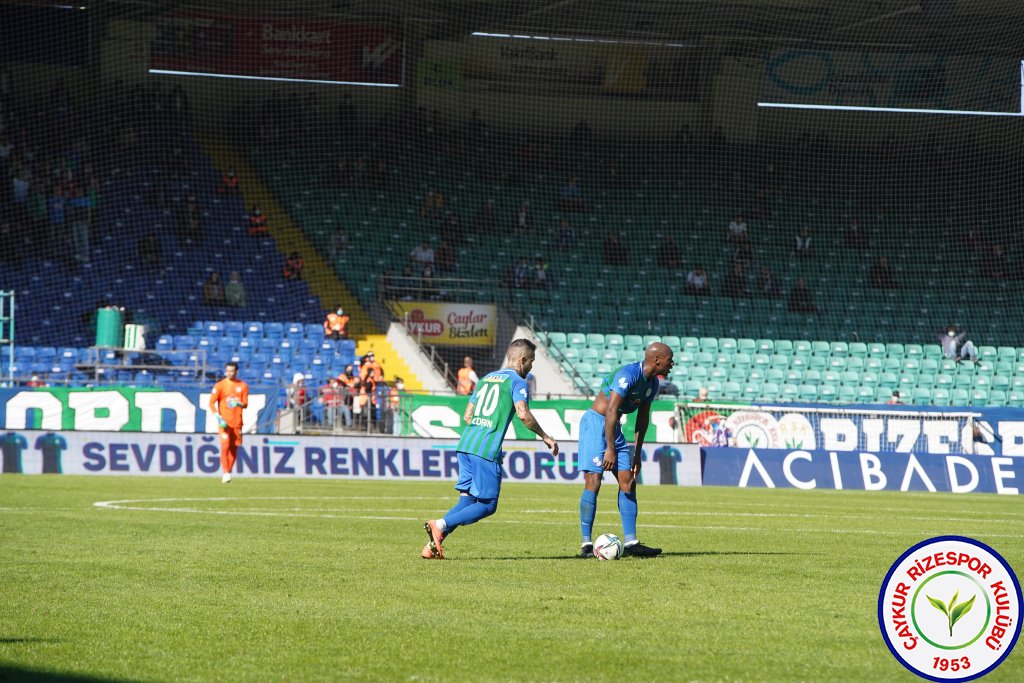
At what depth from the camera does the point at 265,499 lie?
1955 centimetres

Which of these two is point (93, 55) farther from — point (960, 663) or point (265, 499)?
point (960, 663)

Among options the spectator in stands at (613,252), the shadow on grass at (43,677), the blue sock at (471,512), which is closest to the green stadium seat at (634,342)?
the spectator in stands at (613,252)

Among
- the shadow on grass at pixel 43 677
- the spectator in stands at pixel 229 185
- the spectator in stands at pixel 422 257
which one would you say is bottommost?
the shadow on grass at pixel 43 677

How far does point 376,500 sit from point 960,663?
50.9 ft

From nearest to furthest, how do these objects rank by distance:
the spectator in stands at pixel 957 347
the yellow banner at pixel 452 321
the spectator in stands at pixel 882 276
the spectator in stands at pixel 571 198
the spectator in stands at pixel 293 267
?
the yellow banner at pixel 452 321, the spectator in stands at pixel 957 347, the spectator in stands at pixel 293 267, the spectator in stands at pixel 882 276, the spectator in stands at pixel 571 198

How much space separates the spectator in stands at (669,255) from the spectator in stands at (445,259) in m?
6.00

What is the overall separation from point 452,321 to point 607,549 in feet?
82.6

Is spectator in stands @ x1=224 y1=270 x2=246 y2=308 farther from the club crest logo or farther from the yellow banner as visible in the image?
the club crest logo

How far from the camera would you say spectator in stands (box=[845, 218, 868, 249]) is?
135ft

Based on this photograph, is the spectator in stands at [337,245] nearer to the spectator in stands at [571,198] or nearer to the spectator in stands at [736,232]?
the spectator in stands at [571,198]

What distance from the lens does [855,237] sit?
1623 inches

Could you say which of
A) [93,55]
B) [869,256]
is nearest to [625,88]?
[869,256]

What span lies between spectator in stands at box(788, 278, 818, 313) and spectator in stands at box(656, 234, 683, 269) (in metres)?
3.34

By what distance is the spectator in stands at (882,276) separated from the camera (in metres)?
40.0
